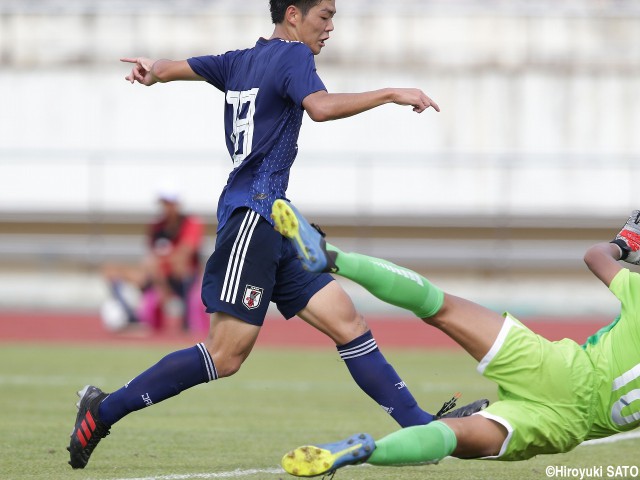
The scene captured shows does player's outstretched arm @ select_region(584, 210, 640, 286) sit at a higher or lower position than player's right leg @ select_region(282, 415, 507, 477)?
higher

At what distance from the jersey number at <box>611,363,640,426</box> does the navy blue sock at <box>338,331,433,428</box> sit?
118 centimetres

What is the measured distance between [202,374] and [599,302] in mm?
13993

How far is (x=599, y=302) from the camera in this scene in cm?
1933

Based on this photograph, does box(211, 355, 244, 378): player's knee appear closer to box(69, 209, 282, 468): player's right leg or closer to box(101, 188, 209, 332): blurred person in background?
box(69, 209, 282, 468): player's right leg

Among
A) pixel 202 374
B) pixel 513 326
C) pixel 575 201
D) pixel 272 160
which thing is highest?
pixel 272 160

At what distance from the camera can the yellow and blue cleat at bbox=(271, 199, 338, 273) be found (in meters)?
5.07

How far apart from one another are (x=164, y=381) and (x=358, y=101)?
1827mm

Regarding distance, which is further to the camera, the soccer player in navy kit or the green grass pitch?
the green grass pitch

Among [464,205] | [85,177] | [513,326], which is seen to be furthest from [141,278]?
[513,326]

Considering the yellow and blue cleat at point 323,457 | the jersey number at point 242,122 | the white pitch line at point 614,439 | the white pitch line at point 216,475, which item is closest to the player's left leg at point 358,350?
the white pitch line at point 216,475

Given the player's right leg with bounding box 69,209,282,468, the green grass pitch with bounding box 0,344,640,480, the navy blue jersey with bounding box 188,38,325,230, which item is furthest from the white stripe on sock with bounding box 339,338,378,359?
the navy blue jersey with bounding box 188,38,325,230

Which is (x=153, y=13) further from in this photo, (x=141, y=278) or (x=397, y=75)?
(x=141, y=278)

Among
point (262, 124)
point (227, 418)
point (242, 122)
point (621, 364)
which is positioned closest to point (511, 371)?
point (621, 364)

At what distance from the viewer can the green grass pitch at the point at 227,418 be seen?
6605 mm
